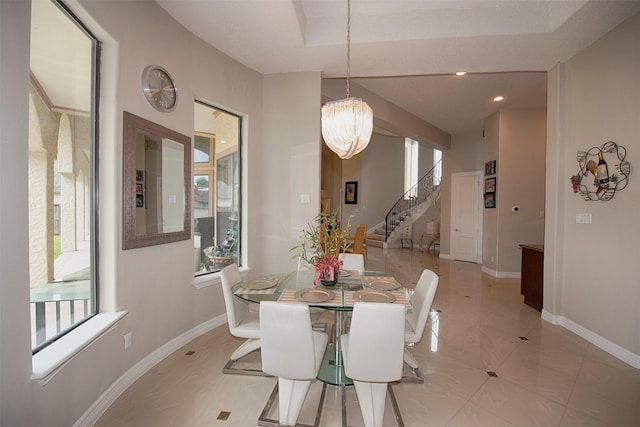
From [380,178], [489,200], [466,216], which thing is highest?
[380,178]

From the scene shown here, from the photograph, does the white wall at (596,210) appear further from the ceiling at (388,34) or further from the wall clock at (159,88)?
the wall clock at (159,88)

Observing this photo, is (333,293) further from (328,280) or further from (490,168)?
(490,168)

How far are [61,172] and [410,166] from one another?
11181 millimetres

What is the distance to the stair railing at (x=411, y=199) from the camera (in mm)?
10422

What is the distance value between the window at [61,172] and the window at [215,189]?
1.15 meters

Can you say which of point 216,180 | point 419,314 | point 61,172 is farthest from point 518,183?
point 61,172

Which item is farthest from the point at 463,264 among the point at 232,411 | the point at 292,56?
the point at 232,411

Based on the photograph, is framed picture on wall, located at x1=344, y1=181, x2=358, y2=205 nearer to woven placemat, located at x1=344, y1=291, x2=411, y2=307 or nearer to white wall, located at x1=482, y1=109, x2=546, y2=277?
white wall, located at x1=482, y1=109, x2=546, y2=277

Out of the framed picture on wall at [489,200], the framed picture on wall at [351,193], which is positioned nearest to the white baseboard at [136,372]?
the framed picture on wall at [489,200]

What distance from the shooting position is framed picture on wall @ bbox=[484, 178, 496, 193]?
6.17 m

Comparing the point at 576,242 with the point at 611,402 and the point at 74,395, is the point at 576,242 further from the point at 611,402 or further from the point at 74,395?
the point at 74,395

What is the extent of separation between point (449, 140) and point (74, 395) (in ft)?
27.8

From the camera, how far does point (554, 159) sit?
3.63m

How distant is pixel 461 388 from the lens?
7.56 ft
